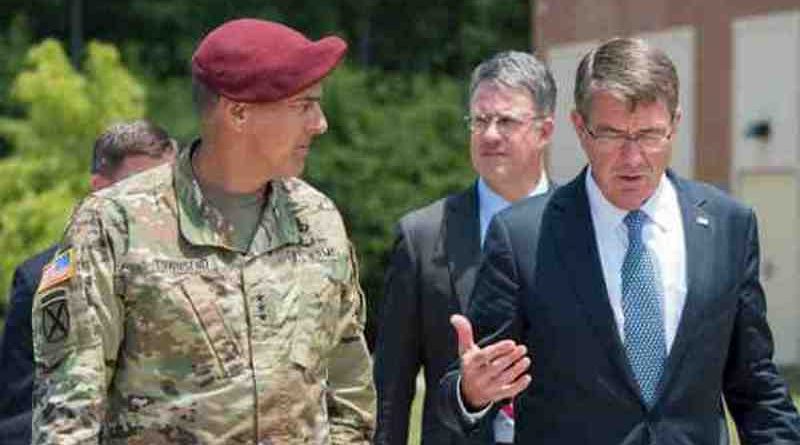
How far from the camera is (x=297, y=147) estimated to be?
366cm

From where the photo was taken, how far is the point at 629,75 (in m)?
3.95

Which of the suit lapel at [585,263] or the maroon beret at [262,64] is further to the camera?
the suit lapel at [585,263]

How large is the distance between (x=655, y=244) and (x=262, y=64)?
1.07m

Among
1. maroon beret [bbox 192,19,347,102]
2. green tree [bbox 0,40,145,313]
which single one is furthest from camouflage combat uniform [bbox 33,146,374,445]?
green tree [bbox 0,40,145,313]

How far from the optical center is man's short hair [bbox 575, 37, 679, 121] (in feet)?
13.0

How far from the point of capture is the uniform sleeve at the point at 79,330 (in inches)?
133

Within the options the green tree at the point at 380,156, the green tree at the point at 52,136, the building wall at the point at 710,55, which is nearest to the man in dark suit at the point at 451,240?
the building wall at the point at 710,55

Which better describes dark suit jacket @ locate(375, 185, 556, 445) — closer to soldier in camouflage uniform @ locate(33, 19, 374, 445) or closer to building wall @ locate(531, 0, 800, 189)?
soldier in camouflage uniform @ locate(33, 19, 374, 445)

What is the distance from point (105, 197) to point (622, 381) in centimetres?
123

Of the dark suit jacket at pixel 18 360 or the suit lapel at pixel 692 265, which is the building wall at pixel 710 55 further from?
the suit lapel at pixel 692 265

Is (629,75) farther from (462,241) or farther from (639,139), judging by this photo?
(462,241)

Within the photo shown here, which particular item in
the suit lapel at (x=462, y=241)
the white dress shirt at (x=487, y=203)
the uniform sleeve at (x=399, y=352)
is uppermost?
the white dress shirt at (x=487, y=203)

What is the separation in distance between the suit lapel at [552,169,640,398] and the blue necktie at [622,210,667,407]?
0.04m

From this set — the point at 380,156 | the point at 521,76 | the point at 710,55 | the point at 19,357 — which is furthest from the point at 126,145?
the point at 380,156
